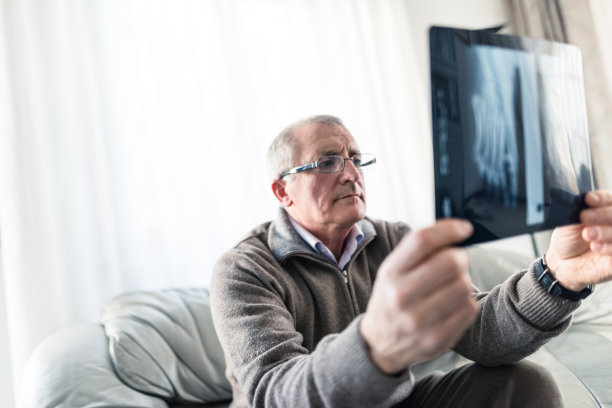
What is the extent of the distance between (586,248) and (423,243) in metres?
0.46

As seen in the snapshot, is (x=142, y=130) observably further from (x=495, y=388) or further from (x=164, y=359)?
(x=495, y=388)

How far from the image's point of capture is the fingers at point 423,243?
0.53 m

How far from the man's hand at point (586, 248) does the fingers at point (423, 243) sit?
341 millimetres

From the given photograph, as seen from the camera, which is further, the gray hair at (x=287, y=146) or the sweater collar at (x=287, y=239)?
the gray hair at (x=287, y=146)

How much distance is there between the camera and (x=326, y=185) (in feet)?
3.89

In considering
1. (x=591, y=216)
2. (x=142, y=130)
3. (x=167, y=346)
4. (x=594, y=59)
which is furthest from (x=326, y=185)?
(x=594, y=59)

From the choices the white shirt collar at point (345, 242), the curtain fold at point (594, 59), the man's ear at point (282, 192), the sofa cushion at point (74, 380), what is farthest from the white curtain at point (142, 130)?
the curtain fold at point (594, 59)

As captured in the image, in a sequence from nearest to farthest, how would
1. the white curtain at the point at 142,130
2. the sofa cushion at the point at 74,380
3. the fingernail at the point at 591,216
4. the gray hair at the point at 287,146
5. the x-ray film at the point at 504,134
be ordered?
the x-ray film at the point at 504,134 < the fingernail at the point at 591,216 < the sofa cushion at the point at 74,380 < the gray hair at the point at 287,146 < the white curtain at the point at 142,130

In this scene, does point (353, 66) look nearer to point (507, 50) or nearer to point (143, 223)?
point (143, 223)

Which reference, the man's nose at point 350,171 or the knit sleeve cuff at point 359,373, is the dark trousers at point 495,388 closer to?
the knit sleeve cuff at point 359,373

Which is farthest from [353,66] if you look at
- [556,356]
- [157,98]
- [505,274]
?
[556,356]

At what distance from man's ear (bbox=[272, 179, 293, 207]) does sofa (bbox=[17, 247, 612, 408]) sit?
0.51m

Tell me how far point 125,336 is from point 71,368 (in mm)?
175

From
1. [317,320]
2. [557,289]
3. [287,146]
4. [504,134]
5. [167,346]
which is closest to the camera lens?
[504,134]
